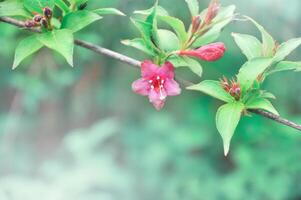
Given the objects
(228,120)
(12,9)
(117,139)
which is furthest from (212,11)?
(117,139)

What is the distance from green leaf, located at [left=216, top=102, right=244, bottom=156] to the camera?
29.0 inches

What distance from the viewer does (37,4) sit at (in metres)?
0.77

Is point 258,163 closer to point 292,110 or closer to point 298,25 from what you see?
point 292,110

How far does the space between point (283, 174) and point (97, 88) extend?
21.4 inches

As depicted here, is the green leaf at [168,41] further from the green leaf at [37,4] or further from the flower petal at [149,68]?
the green leaf at [37,4]

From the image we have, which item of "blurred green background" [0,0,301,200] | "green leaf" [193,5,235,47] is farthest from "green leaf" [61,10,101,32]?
"blurred green background" [0,0,301,200]

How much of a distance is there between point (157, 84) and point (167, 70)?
0.12 feet

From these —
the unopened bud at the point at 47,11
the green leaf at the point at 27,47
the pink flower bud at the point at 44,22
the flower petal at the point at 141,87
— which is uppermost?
the unopened bud at the point at 47,11

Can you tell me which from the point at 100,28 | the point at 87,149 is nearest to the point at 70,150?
the point at 87,149

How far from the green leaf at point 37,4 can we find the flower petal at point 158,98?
0.51 feet

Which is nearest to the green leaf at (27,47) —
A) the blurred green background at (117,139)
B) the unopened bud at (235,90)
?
the unopened bud at (235,90)

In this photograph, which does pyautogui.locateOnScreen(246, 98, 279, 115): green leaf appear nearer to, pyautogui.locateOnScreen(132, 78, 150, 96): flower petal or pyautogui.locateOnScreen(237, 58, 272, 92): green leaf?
pyautogui.locateOnScreen(237, 58, 272, 92): green leaf

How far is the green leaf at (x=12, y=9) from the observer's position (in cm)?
77

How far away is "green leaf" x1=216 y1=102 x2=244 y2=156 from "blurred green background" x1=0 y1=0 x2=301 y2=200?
1.04 metres
